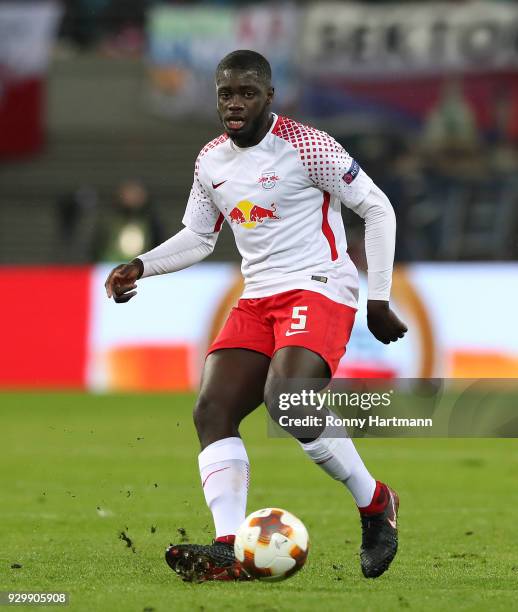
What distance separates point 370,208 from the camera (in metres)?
5.88

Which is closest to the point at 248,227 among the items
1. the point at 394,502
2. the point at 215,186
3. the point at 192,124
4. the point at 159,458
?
the point at 215,186

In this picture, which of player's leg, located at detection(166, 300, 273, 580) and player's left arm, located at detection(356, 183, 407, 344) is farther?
player's left arm, located at detection(356, 183, 407, 344)

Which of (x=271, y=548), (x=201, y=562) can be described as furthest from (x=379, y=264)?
(x=201, y=562)

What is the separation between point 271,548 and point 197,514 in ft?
7.67

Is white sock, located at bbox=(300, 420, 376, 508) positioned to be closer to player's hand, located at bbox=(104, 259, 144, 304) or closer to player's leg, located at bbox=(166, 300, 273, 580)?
player's leg, located at bbox=(166, 300, 273, 580)

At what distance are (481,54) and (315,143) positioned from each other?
53.3 feet

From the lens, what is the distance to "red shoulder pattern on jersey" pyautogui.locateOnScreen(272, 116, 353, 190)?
582 cm

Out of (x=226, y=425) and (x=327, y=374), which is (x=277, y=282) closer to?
(x=327, y=374)

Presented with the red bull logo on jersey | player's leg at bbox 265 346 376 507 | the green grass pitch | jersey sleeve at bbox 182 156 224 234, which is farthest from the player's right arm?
the green grass pitch

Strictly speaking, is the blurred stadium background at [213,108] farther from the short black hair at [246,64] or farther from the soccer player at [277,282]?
the short black hair at [246,64]

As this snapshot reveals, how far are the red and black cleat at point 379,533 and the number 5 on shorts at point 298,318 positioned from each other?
80cm

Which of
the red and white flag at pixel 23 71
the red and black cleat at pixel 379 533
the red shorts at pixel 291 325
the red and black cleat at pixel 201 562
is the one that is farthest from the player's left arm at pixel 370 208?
the red and white flag at pixel 23 71

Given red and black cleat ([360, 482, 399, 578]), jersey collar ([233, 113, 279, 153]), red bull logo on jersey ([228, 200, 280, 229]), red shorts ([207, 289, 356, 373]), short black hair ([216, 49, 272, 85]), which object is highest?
short black hair ([216, 49, 272, 85])

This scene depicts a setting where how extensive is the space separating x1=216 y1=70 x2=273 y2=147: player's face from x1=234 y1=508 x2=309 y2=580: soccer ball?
61.1 inches
